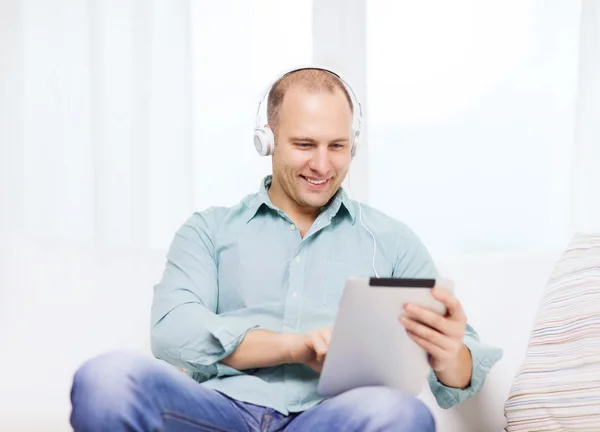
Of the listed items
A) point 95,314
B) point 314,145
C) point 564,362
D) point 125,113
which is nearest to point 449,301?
point 564,362

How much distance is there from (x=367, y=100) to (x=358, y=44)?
7.0 inches

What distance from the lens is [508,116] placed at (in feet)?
8.45

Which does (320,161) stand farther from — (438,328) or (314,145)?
(438,328)

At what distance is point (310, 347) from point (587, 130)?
1558 millimetres

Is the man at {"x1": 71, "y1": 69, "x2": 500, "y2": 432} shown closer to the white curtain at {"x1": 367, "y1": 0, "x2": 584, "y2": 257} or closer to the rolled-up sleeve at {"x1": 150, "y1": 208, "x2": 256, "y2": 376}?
the rolled-up sleeve at {"x1": 150, "y1": 208, "x2": 256, "y2": 376}

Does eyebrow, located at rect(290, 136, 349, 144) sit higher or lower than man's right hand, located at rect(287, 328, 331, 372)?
higher

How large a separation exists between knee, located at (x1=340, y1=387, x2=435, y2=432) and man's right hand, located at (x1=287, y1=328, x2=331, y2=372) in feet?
0.34

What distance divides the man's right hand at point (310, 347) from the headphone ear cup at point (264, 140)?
A: 45 cm

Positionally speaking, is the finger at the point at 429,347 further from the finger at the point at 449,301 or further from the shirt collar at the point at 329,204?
the shirt collar at the point at 329,204

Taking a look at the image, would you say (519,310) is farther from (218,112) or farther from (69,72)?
(69,72)

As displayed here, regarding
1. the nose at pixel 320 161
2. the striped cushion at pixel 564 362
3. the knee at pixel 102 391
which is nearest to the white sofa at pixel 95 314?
the striped cushion at pixel 564 362

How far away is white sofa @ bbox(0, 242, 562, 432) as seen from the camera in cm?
169

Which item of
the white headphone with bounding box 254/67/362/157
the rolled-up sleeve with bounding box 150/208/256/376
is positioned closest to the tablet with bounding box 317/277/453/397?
the rolled-up sleeve with bounding box 150/208/256/376

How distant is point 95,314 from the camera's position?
1872mm
